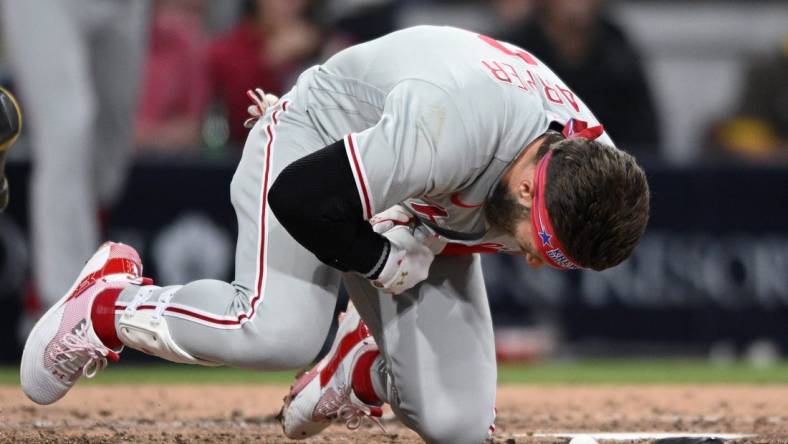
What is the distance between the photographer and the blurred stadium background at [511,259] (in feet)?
26.2

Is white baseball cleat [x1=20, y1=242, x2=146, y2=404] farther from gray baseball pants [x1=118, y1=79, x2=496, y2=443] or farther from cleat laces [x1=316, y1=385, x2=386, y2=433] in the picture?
cleat laces [x1=316, y1=385, x2=386, y2=433]

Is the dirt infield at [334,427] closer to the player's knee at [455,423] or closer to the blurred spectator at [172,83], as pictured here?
the player's knee at [455,423]

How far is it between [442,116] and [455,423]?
3.63 feet

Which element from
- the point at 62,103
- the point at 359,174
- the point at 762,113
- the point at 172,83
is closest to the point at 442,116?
the point at 359,174

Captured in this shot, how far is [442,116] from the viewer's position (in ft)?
11.3

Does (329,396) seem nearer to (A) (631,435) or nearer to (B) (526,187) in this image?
(A) (631,435)

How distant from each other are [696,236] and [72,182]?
164 inches

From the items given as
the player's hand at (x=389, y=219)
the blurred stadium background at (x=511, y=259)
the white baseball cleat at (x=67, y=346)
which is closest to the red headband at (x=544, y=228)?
the player's hand at (x=389, y=219)

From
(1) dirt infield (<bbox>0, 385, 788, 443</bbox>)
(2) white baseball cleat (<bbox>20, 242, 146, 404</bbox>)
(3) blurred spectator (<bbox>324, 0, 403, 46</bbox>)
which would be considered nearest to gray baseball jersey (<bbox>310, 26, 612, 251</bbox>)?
(2) white baseball cleat (<bbox>20, 242, 146, 404</bbox>)

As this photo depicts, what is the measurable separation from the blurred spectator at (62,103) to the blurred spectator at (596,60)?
3.27 meters

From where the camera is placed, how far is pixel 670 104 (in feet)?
38.0

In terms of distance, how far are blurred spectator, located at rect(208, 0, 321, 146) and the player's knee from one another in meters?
5.14

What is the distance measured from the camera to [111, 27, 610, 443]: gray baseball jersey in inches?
136

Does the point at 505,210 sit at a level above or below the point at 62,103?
above
